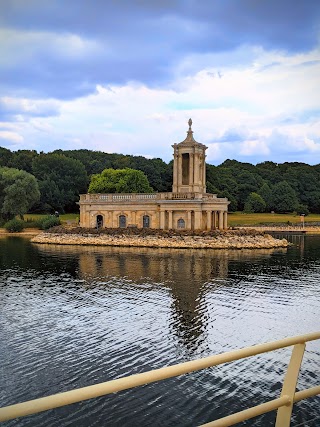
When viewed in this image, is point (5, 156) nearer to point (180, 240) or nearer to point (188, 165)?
point (188, 165)

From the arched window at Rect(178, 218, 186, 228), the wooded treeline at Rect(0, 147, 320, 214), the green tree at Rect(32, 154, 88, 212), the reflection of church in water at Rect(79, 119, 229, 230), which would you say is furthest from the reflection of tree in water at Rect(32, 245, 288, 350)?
the wooded treeline at Rect(0, 147, 320, 214)

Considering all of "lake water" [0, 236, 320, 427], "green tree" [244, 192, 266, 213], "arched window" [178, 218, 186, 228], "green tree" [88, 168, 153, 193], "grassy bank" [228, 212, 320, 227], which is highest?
"green tree" [88, 168, 153, 193]

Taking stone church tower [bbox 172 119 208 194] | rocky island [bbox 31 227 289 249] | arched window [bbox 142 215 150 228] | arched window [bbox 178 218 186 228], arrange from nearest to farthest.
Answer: rocky island [bbox 31 227 289 249], arched window [bbox 178 218 186 228], arched window [bbox 142 215 150 228], stone church tower [bbox 172 119 208 194]

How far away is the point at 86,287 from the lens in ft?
94.3

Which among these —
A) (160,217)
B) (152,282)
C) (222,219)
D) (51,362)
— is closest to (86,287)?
(152,282)

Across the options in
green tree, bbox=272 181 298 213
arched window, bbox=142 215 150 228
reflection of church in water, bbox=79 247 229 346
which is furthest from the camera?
green tree, bbox=272 181 298 213

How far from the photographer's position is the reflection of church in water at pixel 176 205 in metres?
58.7

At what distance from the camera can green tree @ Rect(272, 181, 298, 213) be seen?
370 feet

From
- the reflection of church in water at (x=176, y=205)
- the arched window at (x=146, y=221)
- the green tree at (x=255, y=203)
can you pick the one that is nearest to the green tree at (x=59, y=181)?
the reflection of church in water at (x=176, y=205)

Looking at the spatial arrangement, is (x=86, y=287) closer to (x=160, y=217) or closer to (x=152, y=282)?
(x=152, y=282)

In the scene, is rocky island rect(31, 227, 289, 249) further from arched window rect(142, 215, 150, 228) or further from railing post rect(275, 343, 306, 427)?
railing post rect(275, 343, 306, 427)

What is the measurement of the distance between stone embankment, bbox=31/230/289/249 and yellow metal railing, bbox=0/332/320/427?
4833 centimetres

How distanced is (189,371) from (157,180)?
323ft

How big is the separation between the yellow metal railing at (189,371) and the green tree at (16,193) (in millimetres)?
76237
